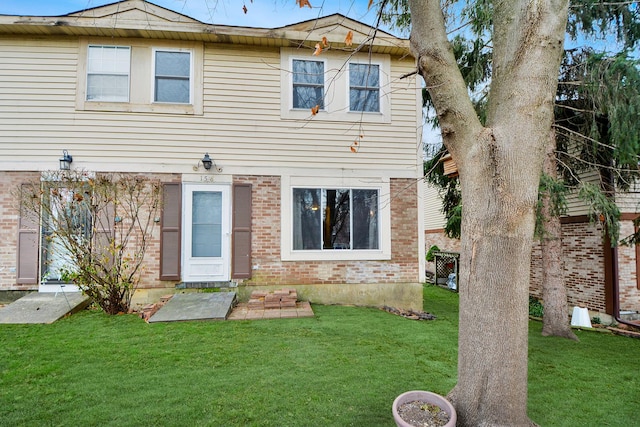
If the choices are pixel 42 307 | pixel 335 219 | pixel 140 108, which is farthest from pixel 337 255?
pixel 42 307

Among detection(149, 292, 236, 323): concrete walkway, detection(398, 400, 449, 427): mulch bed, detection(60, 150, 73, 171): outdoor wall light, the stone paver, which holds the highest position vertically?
detection(60, 150, 73, 171): outdoor wall light

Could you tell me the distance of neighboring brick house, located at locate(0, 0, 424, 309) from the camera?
6.20 metres

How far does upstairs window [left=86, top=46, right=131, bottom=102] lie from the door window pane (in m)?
2.38

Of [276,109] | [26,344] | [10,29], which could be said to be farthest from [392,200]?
[10,29]

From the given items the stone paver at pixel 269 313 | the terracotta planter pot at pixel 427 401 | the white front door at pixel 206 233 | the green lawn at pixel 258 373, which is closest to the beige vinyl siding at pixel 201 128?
the white front door at pixel 206 233

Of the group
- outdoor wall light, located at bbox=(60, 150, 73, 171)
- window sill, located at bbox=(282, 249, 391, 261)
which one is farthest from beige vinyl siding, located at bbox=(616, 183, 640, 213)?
outdoor wall light, located at bbox=(60, 150, 73, 171)

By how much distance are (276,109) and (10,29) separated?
4962 millimetres

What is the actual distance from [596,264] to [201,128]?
9182 mm

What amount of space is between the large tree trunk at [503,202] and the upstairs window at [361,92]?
4768 millimetres

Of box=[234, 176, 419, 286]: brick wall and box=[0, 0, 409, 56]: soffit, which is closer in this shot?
box=[0, 0, 409, 56]: soffit

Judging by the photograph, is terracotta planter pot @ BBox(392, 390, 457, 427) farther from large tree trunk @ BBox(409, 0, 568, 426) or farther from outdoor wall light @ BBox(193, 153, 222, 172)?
outdoor wall light @ BBox(193, 153, 222, 172)

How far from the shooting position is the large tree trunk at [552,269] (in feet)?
18.3

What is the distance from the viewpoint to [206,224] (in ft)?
21.3

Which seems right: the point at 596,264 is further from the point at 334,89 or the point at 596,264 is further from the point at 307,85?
the point at 307,85
